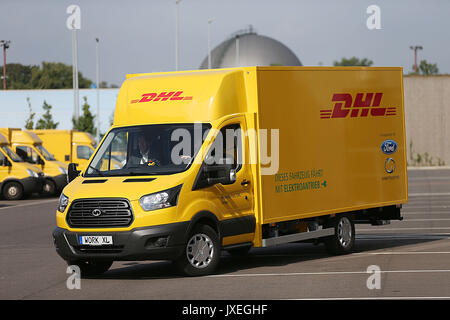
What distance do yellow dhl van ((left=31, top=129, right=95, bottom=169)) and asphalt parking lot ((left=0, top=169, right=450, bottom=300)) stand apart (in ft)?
65.6

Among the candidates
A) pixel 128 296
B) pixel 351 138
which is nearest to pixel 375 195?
pixel 351 138

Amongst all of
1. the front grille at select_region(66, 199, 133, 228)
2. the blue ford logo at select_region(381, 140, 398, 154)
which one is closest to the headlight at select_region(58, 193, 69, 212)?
the front grille at select_region(66, 199, 133, 228)

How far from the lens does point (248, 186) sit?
42.1 feet

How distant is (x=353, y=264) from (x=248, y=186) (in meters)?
1.91

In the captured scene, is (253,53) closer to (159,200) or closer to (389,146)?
(389,146)

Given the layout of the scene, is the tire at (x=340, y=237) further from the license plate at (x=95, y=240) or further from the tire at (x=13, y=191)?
the tire at (x=13, y=191)

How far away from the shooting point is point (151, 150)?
1253cm

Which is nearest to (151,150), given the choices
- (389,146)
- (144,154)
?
(144,154)

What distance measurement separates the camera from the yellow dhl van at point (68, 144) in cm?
3897

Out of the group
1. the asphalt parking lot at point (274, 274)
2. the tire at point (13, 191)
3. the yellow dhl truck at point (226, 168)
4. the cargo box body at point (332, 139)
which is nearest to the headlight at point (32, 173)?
the tire at point (13, 191)

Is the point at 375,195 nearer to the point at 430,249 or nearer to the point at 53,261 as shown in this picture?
the point at 430,249

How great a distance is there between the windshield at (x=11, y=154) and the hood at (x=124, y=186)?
21.6m

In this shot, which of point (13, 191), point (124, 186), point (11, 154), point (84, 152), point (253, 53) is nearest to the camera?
point (124, 186)

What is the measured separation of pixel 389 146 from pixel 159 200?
5.46 m
